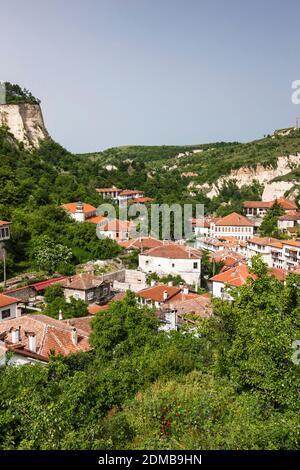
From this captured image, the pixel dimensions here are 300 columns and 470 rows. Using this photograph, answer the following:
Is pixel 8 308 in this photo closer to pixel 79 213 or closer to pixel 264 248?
pixel 79 213

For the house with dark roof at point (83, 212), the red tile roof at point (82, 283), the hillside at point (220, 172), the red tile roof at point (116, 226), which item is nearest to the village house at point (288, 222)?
the hillside at point (220, 172)

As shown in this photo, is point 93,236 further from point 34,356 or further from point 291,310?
point 291,310

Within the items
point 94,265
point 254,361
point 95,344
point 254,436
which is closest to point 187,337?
point 95,344

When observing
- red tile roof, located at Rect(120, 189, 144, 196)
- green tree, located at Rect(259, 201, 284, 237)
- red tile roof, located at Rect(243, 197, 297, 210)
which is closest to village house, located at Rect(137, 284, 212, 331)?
green tree, located at Rect(259, 201, 284, 237)

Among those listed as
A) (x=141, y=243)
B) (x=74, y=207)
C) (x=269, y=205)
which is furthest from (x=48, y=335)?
(x=269, y=205)

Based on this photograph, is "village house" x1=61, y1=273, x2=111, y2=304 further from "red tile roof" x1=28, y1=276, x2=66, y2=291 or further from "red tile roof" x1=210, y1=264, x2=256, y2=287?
"red tile roof" x1=210, y1=264, x2=256, y2=287

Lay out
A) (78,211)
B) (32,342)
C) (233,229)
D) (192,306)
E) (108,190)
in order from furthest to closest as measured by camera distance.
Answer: (108,190)
(233,229)
(78,211)
(192,306)
(32,342)
